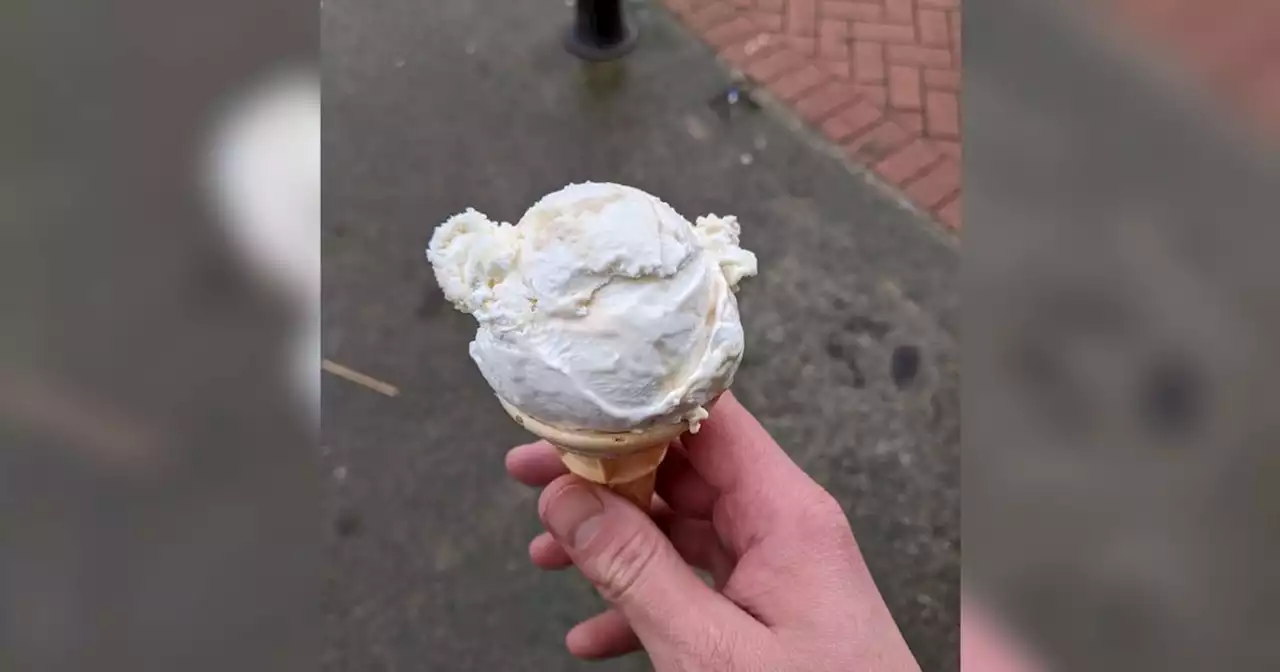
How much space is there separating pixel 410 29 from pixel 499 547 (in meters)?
1.77

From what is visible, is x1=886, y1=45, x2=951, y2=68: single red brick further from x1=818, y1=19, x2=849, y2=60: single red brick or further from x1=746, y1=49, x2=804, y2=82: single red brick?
x1=746, y1=49, x2=804, y2=82: single red brick

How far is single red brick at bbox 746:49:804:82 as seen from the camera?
2.99 m

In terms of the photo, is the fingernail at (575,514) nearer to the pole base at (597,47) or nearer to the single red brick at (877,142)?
the single red brick at (877,142)

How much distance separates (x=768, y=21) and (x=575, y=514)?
227cm

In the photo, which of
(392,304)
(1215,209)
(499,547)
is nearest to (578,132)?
(392,304)

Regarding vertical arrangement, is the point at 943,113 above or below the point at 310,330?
below

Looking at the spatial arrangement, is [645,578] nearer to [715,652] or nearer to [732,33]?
[715,652]

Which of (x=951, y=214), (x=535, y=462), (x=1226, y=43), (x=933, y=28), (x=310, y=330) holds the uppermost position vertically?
(x=1226, y=43)

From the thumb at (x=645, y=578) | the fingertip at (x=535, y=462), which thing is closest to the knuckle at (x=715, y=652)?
the thumb at (x=645, y=578)

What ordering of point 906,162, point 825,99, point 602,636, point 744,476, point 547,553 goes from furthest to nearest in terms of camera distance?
point 825,99 → point 906,162 → point 547,553 → point 602,636 → point 744,476

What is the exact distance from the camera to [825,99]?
9.69 feet

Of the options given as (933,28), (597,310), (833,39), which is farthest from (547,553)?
(933,28)

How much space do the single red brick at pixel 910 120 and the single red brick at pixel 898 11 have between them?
0.38 meters

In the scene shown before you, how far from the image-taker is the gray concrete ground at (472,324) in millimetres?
2174
